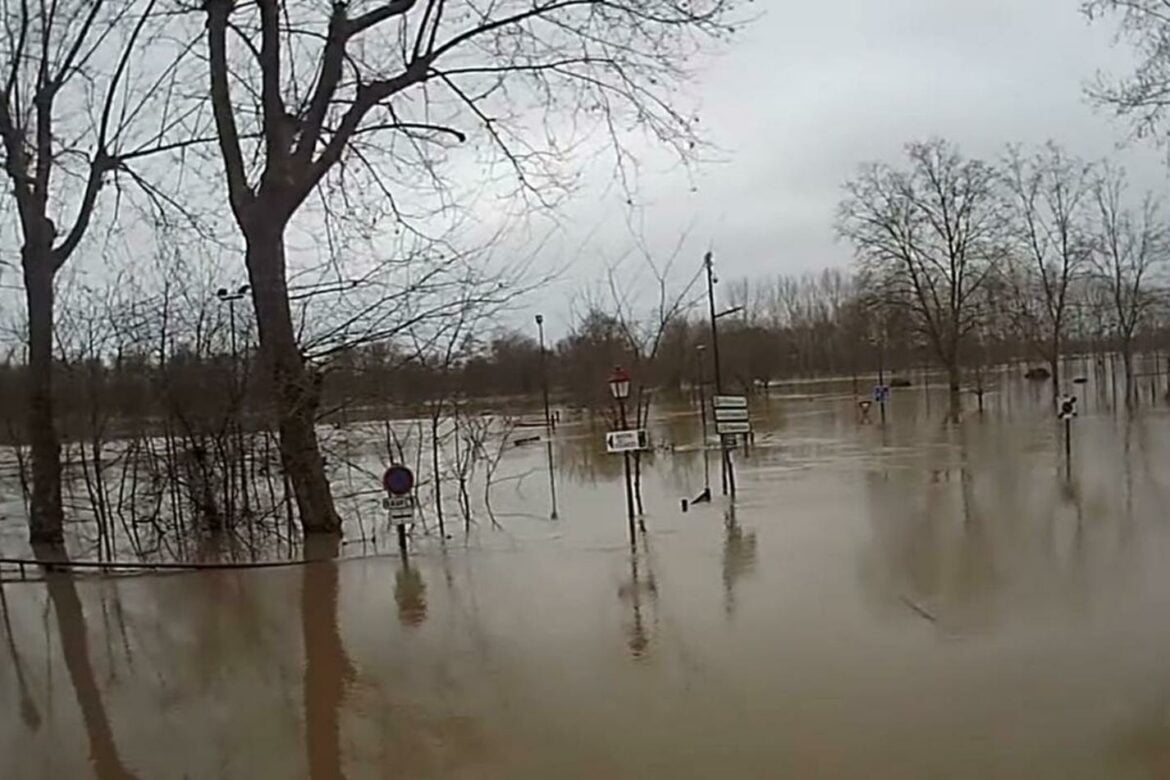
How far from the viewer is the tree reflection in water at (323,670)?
19.3ft

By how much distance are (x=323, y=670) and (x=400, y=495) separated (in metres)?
5.52

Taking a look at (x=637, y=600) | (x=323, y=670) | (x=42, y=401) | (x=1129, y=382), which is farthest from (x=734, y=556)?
(x=1129, y=382)

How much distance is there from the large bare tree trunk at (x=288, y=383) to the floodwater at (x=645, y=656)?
2.22 feet

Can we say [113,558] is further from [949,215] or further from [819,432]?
[949,215]

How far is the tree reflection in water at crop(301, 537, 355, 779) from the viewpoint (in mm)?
5883

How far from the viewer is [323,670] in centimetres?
763

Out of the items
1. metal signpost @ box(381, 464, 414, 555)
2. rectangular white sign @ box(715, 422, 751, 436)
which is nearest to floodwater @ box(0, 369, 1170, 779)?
metal signpost @ box(381, 464, 414, 555)

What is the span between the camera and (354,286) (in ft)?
46.5

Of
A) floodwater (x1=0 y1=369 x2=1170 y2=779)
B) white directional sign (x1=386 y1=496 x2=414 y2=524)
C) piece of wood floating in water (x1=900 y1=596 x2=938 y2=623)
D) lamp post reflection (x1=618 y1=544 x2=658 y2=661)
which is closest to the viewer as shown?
floodwater (x1=0 y1=369 x2=1170 y2=779)

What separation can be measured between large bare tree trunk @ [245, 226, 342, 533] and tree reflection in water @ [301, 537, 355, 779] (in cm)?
135

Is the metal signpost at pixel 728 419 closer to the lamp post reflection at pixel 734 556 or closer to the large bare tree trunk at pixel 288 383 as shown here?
the lamp post reflection at pixel 734 556

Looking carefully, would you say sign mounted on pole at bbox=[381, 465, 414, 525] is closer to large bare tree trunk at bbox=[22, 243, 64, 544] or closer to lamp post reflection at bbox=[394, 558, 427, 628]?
lamp post reflection at bbox=[394, 558, 427, 628]

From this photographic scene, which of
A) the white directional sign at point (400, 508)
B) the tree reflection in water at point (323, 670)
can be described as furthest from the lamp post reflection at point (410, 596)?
the white directional sign at point (400, 508)

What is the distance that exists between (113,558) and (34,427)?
2.07 metres
